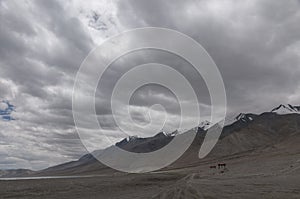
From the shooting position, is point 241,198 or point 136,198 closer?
point 241,198

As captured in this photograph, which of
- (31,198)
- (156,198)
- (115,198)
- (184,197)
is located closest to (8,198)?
(31,198)

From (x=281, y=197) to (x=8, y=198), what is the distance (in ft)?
95.7

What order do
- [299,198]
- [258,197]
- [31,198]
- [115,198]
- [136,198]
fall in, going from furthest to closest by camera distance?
[31,198], [115,198], [136,198], [258,197], [299,198]

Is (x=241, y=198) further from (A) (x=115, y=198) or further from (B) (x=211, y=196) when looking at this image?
(A) (x=115, y=198)

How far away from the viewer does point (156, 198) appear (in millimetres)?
28141

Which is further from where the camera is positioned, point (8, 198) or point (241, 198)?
point (8, 198)

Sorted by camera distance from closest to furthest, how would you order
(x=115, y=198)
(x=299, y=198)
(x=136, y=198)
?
(x=299, y=198) < (x=136, y=198) < (x=115, y=198)

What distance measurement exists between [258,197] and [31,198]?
79.6 ft

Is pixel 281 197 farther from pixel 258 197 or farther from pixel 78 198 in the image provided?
pixel 78 198

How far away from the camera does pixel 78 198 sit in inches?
1432

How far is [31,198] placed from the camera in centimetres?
3819

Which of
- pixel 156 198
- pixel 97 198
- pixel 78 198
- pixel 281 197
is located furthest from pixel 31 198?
pixel 281 197

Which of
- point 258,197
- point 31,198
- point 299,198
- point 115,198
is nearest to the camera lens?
point 299,198

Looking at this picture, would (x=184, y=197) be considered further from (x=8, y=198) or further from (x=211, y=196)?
(x=8, y=198)
